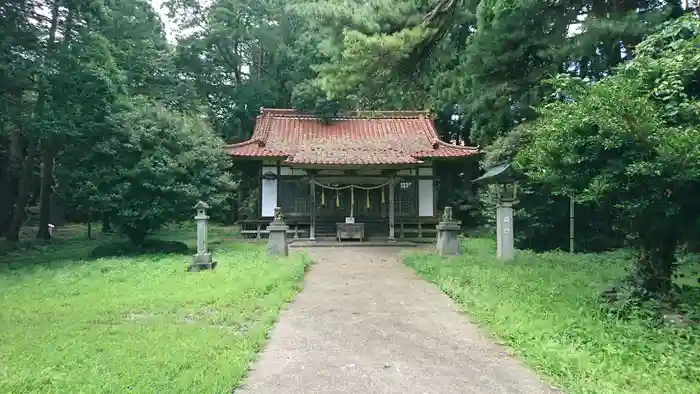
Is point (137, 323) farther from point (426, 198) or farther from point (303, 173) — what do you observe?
point (426, 198)

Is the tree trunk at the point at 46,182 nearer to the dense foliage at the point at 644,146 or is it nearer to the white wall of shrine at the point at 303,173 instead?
the white wall of shrine at the point at 303,173

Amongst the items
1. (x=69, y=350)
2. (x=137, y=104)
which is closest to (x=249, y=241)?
(x=137, y=104)

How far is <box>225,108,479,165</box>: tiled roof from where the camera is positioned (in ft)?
57.9

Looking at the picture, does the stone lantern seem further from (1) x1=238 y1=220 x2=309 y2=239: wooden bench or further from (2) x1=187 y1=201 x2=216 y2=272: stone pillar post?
(1) x1=238 y1=220 x2=309 y2=239: wooden bench

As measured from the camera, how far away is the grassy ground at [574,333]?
412 cm

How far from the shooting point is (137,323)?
19.6ft

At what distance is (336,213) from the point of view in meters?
18.9

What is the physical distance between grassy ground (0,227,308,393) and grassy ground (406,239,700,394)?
2.79 meters

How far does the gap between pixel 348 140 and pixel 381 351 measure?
15281mm

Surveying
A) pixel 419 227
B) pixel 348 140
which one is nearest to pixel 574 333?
pixel 419 227

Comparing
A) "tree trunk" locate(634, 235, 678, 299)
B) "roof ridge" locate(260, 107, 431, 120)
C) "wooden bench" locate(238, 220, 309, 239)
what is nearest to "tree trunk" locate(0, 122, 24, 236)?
"roof ridge" locate(260, 107, 431, 120)

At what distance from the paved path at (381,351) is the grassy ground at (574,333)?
29cm

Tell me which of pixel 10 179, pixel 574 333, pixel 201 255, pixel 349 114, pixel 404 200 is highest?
pixel 349 114

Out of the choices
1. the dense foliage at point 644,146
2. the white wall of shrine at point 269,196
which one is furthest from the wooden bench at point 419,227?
the dense foliage at point 644,146
